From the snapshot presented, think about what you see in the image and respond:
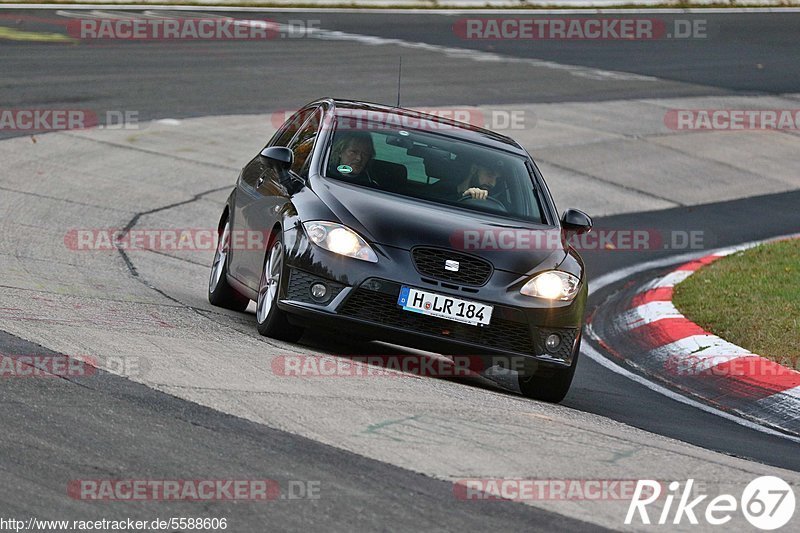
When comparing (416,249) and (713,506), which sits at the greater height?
(416,249)

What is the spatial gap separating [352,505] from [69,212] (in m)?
8.63

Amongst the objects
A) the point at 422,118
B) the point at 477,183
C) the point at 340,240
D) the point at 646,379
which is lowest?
the point at 646,379

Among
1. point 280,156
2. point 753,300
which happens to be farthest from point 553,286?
point 753,300

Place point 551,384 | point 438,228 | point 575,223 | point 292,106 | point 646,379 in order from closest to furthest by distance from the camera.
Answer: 1. point 438,228
2. point 551,384
3. point 575,223
4. point 646,379
5. point 292,106

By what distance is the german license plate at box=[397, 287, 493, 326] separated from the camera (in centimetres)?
777

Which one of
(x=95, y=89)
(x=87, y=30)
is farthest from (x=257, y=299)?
(x=87, y=30)

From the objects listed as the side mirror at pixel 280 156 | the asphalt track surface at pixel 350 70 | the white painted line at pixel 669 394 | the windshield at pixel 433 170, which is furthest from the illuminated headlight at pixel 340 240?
the asphalt track surface at pixel 350 70

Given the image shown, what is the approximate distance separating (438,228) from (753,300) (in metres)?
4.28

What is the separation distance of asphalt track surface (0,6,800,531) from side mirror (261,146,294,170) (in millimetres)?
2306

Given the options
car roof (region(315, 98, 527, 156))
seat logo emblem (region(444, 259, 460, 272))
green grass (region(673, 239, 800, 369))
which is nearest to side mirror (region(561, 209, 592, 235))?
car roof (region(315, 98, 527, 156))

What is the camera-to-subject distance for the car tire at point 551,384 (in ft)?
27.0

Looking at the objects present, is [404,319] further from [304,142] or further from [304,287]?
[304,142]

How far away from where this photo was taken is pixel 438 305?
7781mm

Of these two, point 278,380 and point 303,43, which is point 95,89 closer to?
point 303,43
